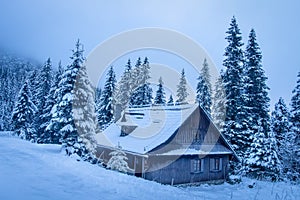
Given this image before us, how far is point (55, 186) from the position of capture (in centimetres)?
688

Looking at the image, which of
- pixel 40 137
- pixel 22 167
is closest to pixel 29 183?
pixel 22 167

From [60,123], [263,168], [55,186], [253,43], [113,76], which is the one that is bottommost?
[263,168]

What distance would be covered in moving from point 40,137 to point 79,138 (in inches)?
778

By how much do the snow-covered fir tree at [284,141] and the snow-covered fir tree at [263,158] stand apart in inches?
41.5

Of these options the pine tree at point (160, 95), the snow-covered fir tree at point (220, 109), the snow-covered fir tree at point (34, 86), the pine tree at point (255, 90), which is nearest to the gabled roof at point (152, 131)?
the snow-covered fir tree at point (220, 109)

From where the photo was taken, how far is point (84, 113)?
72.2 feet

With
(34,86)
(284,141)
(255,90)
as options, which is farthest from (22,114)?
(284,141)

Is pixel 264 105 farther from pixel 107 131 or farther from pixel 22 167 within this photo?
pixel 22 167

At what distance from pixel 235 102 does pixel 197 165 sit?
914 centimetres

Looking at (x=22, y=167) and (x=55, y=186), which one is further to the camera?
(x=22, y=167)

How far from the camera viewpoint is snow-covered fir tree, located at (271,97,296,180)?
2569 cm

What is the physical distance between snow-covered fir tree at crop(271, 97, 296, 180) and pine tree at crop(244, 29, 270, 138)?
2.48m

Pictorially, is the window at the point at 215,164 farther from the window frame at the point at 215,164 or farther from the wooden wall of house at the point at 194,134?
the wooden wall of house at the point at 194,134

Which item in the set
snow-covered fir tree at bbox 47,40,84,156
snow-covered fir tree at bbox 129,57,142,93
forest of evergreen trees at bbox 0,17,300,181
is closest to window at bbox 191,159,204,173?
forest of evergreen trees at bbox 0,17,300,181
